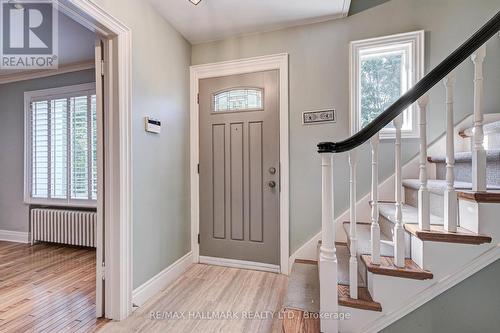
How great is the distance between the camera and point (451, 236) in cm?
119

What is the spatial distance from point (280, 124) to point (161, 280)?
1852 mm

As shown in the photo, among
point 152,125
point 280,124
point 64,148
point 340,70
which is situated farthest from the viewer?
point 64,148

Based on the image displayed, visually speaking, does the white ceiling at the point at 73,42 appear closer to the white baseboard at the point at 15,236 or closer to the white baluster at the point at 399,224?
the white baseboard at the point at 15,236

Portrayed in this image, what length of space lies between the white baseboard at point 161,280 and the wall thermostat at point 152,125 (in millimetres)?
1282

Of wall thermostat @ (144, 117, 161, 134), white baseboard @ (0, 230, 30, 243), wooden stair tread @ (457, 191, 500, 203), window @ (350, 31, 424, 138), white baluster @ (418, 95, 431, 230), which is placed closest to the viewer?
wooden stair tread @ (457, 191, 500, 203)

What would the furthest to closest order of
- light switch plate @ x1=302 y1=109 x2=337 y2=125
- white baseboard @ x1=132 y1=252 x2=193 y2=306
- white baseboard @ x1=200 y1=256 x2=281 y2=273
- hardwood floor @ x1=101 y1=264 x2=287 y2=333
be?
white baseboard @ x1=200 y1=256 x2=281 y2=273, light switch plate @ x1=302 y1=109 x2=337 y2=125, white baseboard @ x1=132 y1=252 x2=193 y2=306, hardwood floor @ x1=101 y1=264 x2=287 y2=333

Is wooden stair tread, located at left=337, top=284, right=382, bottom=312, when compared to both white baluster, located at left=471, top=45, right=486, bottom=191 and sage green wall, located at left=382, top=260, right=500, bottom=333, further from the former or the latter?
white baluster, located at left=471, top=45, right=486, bottom=191

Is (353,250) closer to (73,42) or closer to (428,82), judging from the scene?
(428,82)

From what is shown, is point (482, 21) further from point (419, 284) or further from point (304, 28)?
point (419, 284)

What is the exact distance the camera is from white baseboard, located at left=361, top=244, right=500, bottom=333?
116 cm

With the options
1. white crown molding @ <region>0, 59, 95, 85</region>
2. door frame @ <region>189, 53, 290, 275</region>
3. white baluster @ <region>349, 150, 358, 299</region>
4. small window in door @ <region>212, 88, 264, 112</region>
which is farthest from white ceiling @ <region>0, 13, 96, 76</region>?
white baluster @ <region>349, 150, 358, 299</region>

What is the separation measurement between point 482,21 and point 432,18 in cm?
38

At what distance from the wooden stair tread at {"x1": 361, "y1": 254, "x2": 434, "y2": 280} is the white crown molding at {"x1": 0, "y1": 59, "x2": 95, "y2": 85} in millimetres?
3796

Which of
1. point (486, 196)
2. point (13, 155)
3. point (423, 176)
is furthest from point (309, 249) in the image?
point (13, 155)
